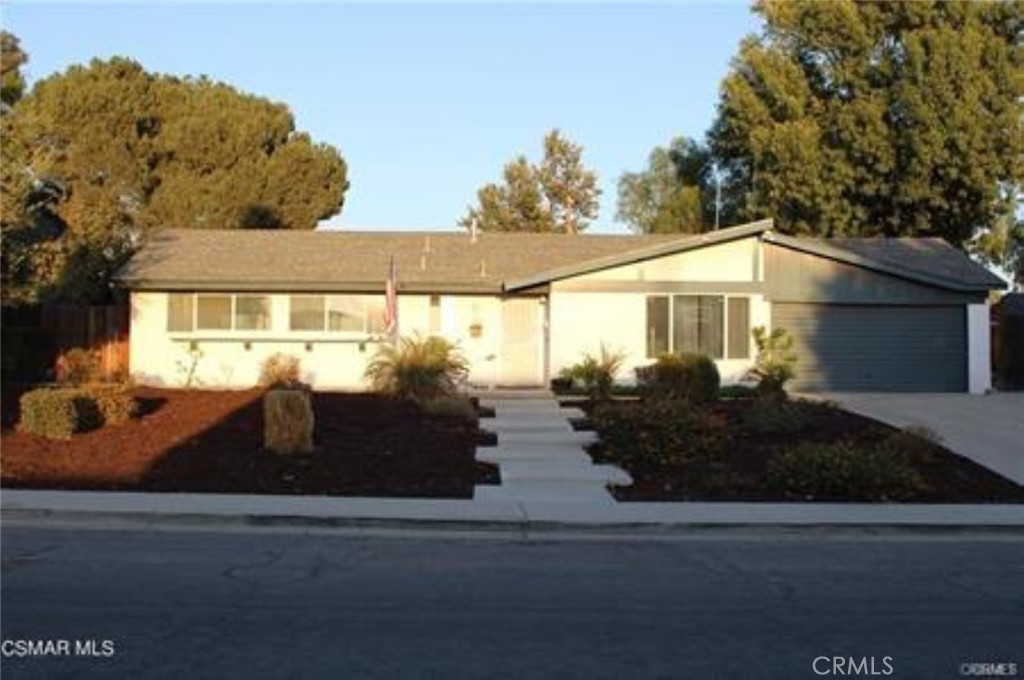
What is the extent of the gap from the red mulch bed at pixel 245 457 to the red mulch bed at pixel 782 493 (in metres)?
2.14

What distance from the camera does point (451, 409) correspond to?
21922mm

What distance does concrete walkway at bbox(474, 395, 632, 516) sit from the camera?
1508cm

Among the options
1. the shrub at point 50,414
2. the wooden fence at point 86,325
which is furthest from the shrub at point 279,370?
the shrub at point 50,414

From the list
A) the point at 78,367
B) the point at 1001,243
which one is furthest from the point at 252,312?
the point at 1001,243

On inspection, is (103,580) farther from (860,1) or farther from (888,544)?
(860,1)

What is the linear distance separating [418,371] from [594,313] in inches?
238

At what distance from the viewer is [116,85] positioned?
46.2 metres

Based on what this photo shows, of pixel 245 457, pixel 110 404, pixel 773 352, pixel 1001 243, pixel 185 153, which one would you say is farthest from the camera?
pixel 185 153

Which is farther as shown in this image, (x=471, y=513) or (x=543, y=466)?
(x=543, y=466)

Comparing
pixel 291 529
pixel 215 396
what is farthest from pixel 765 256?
pixel 291 529

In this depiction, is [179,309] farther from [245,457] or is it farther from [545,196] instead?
[545,196]

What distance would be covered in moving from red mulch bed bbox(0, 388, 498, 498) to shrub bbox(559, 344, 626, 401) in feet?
Answer: 18.5

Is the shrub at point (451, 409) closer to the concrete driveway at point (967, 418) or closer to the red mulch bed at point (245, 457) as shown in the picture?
the red mulch bed at point (245, 457)

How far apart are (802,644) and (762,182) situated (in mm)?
38710
